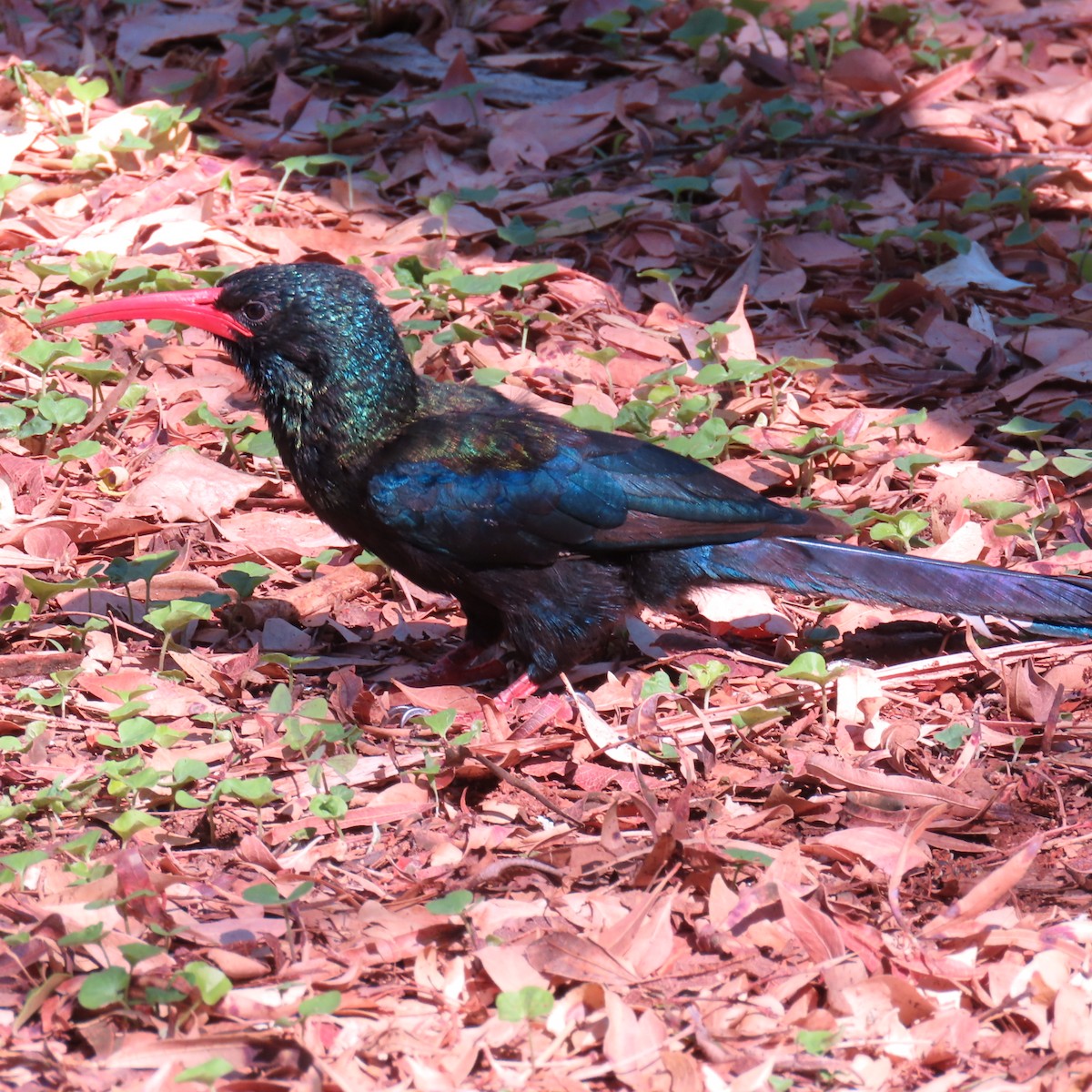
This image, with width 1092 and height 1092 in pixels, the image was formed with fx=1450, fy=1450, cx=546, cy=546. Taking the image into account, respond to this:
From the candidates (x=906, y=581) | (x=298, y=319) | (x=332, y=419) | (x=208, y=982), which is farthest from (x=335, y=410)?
(x=208, y=982)

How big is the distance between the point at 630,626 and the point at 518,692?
63 cm

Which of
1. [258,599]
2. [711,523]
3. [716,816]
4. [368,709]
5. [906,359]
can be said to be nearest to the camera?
[716,816]

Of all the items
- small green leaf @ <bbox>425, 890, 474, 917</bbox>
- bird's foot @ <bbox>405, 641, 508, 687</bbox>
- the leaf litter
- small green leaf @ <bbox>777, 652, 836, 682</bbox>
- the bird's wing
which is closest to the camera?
the leaf litter

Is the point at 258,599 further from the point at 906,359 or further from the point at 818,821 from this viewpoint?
the point at 906,359

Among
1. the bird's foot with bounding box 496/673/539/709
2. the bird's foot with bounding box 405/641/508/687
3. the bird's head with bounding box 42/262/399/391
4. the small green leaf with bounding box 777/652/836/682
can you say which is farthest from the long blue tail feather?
the bird's head with bounding box 42/262/399/391

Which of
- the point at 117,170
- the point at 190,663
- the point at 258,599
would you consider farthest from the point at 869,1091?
the point at 117,170

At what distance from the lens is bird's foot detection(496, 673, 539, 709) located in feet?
16.3

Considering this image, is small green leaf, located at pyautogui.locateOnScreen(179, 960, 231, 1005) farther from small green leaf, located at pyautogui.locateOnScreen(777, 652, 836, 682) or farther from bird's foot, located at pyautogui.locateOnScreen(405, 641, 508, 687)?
small green leaf, located at pyautogui.locateOnScreen(777, 652, 836, 682)

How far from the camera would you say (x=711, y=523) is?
4977 millimetres

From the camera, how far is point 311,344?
16.2 feet

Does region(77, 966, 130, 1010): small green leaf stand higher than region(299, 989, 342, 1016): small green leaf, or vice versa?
region(77, 966, 130, 1010): small green leaf

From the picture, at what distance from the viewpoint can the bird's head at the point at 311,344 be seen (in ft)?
16.2

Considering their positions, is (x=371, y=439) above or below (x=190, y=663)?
above

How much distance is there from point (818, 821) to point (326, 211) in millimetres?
4792
